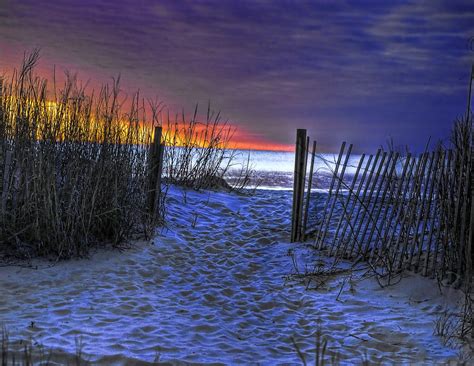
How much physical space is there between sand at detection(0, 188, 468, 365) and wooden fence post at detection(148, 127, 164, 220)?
554mm

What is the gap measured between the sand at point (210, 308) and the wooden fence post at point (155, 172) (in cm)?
55

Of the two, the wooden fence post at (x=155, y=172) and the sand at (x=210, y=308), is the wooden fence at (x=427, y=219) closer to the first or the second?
the sand at (x=210, y=308)

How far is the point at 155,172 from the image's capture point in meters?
6.61

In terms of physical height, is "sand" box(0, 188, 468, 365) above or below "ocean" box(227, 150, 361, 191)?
below

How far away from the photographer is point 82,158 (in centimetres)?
555

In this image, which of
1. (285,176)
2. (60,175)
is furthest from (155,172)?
(285,176)

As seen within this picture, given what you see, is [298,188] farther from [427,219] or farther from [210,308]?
[210,308]

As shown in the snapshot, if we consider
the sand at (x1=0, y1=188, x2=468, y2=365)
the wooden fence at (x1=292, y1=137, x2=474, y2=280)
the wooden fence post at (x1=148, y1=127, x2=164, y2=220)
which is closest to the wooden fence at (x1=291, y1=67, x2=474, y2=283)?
the wooden fence at (x1=292, y1=137, x2=474, y2=280)

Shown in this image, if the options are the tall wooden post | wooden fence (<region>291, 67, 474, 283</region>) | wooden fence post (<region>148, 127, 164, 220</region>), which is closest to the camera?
wooden fence (<region>291, 67, 474, 283</region>)

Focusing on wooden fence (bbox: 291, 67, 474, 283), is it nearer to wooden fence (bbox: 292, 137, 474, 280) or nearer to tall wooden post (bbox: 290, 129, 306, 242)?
wooden fence (bbox: 292, 137, 474, 280)

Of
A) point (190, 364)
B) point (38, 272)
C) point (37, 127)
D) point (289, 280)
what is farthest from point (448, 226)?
point (37, 127)

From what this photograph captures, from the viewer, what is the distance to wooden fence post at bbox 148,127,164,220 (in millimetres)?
6559

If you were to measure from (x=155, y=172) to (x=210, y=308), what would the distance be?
2.70 m

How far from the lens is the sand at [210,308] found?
11.4 feet
